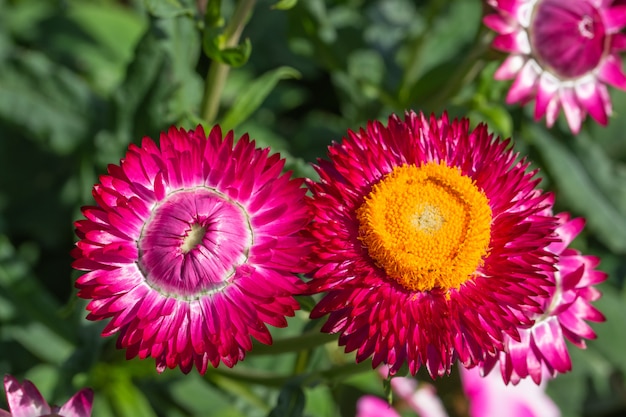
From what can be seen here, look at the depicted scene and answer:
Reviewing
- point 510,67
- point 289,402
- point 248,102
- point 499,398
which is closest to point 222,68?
point 248,102

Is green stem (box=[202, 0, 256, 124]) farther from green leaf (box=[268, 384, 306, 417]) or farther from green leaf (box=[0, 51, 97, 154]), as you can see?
green leaf (box=[268, 384, 306, 417])

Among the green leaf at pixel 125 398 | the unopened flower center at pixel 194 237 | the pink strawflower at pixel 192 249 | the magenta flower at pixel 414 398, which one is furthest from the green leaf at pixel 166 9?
the magenta flower at pixel 414 398

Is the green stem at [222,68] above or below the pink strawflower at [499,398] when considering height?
above

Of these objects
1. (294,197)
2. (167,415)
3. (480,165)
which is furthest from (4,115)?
(480,165)

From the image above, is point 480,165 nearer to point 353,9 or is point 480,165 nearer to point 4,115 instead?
point 4,115

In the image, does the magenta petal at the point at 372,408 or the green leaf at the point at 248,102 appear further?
the magenta petal at the point at 372,408

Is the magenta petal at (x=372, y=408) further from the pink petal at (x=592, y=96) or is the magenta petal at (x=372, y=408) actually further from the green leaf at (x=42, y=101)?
the green leaf at (x=42, y=101)
